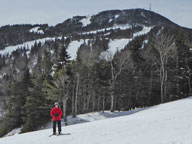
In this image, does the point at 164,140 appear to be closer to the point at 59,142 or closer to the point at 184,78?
the point at 59,142

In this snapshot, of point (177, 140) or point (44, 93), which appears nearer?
point (177, 140)

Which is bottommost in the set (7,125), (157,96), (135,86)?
(7,125)

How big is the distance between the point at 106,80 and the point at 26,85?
15238mm

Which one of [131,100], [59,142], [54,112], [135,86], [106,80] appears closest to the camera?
[59,142]

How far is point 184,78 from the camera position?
37.3 m

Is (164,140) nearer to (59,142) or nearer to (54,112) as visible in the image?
(59,142)

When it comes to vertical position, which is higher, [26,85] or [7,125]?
[26,85]

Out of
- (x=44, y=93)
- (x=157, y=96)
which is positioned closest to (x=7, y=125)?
(x=44, y=93)

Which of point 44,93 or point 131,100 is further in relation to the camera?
point 131,100

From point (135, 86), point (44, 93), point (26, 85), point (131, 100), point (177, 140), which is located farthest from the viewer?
point (131, 100)

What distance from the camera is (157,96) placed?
42.0 meters

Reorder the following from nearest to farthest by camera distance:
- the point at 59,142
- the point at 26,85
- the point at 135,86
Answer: the point at 59,142
the point at 26,85
the point at 135,86

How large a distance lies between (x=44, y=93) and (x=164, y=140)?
78.0 ft

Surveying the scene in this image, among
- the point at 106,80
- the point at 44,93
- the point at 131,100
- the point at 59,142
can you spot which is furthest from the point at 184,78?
the point at 59,142
